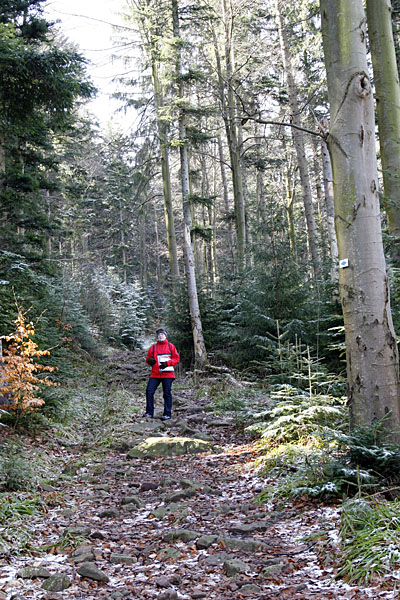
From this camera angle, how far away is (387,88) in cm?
698

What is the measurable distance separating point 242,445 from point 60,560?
13.3ft

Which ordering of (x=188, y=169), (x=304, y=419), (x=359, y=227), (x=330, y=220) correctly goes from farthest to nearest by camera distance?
(x=188, y=169), (x=330, y=220), (x=304, y=419), (x=359, y=227)

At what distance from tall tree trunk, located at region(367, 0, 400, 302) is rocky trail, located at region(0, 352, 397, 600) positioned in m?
4.29

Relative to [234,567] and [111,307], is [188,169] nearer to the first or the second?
[111,307]

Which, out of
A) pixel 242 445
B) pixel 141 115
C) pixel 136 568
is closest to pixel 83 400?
pixel 242 445

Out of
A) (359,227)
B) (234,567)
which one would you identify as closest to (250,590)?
(234,567)

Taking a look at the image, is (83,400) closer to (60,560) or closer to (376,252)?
(60,560)

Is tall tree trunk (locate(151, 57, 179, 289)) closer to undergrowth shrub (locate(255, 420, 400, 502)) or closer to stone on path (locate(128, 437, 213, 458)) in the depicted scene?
stone on path (locate(128, 437, 213, 458))

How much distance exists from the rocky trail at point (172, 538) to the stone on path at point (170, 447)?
0.47 feet

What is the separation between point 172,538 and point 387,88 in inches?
272

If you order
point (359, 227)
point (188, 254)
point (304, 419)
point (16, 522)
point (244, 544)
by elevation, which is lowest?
point (244, 544)

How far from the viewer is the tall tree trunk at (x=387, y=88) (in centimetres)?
688

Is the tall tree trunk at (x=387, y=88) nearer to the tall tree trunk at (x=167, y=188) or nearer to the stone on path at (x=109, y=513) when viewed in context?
the stone on path at (x=109, y=513)

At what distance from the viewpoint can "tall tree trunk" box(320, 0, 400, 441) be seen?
4445 mm
